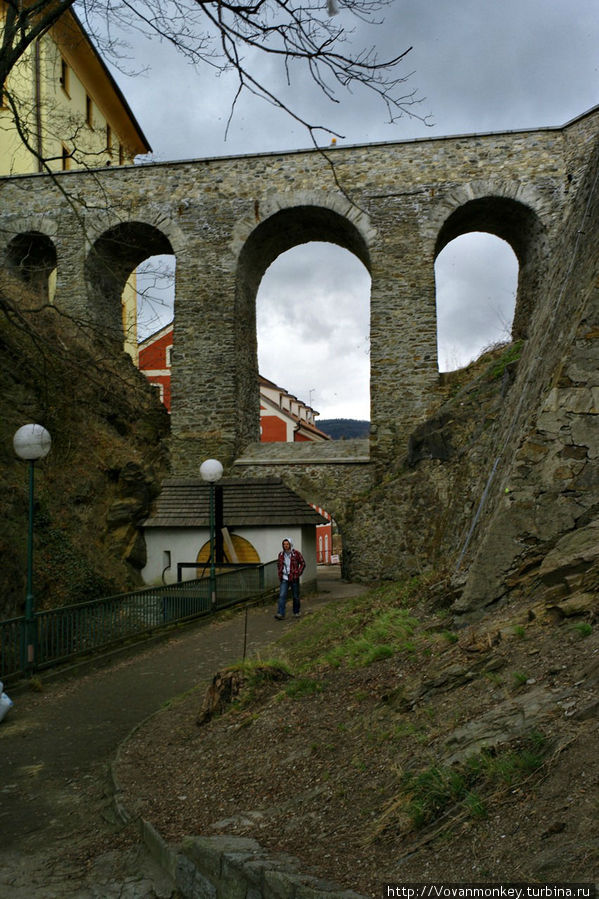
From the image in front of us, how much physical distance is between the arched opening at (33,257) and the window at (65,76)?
957cm

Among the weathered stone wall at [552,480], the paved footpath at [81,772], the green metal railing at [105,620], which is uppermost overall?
the weathered stone wall at [552,480]

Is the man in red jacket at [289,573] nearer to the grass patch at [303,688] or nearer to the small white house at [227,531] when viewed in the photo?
the small white house at [227,531]

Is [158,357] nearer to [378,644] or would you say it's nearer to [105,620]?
[105,620]

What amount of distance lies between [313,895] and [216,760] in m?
2.32

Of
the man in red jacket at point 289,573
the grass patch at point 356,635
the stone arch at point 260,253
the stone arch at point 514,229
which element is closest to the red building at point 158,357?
the stone arch at point 260,253

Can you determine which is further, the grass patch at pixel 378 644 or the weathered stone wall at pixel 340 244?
the weathered stone wall at pixel 340 244

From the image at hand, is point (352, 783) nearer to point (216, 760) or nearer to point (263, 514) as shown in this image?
point (216, 760)

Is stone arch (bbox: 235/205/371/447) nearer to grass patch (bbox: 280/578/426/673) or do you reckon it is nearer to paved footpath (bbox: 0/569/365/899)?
grass patch (bbox: 280/578/426/673)

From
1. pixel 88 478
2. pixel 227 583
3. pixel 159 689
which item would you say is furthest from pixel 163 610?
pixel 88 478

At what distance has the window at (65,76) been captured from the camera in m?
29.1

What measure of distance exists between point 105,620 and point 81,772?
460 centimetres

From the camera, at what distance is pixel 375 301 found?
837 inches

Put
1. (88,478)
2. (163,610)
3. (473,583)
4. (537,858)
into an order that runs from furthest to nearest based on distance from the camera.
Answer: (88,478)
(163,610)
(473,583)
(537,858)

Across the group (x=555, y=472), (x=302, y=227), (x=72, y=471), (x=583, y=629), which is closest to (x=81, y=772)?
(x=583, y=629)
